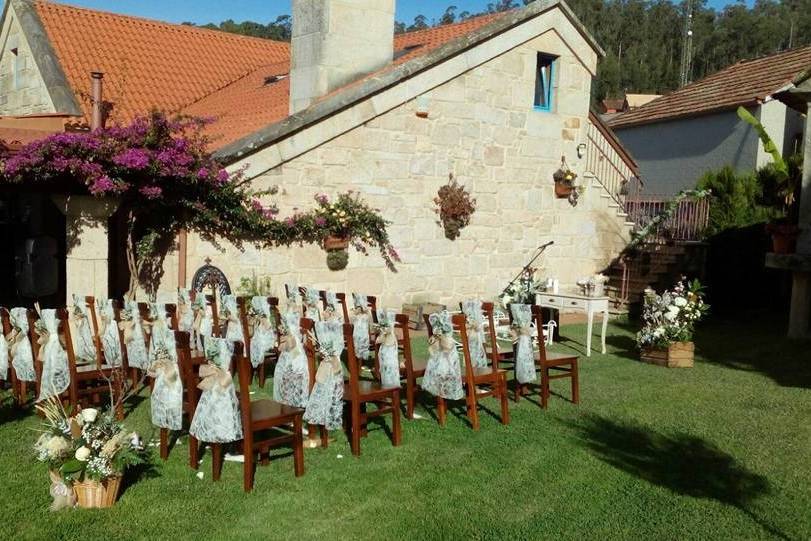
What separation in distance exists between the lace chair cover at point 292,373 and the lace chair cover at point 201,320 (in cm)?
209

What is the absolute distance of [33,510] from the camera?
4.52 metres

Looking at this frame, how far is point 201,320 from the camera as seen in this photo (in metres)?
7.61

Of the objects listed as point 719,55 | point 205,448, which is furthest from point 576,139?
point 719,55

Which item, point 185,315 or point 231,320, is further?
point 185,315

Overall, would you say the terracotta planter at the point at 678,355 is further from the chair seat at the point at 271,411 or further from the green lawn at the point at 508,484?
the chair seat at the point at 271,411

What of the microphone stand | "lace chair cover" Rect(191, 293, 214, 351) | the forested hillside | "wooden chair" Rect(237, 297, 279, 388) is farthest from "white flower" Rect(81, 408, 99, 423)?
the forested hillside

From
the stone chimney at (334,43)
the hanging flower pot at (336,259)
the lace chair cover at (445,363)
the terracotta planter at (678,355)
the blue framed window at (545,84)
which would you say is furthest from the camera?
the blue framed window at (545,84)

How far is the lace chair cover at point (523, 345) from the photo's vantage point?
22.7ft

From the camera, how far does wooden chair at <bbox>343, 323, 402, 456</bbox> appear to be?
5.52 meters

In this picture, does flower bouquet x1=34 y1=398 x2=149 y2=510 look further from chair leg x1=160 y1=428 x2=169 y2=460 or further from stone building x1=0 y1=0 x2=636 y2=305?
stone building x1=0 y1=0 x2=636 y2=305

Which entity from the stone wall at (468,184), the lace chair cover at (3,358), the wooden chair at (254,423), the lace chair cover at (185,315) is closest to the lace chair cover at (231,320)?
the lace chair cover at (185,315)

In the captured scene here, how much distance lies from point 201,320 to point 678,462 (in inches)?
187

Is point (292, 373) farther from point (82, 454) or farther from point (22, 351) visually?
point (22, 351)

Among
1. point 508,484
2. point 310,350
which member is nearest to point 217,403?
point 310,350
